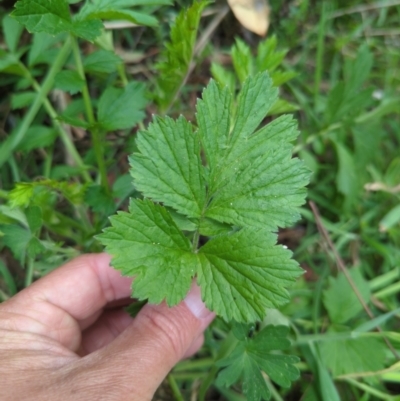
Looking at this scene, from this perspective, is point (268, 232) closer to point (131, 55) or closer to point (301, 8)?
point (131, 55)

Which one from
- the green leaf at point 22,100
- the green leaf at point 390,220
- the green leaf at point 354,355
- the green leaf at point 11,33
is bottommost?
the green leaf at point 354,355

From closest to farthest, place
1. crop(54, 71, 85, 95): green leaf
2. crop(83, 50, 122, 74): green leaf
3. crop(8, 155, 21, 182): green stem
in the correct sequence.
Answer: crop(54, 71, 85, 95): green leaf → crop(83, 50, 122, 74): green leaf → crop(8, 155, 21, 182): green stem

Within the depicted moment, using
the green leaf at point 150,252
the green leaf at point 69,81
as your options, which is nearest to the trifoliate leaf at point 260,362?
the green leaf at point 150,252

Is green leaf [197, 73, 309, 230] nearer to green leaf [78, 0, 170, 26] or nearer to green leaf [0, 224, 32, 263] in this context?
green leaf [78, 0, 170, 26]

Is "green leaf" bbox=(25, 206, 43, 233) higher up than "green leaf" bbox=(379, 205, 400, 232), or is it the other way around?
"green leaf" bbox=(379, 205, 400, 232)

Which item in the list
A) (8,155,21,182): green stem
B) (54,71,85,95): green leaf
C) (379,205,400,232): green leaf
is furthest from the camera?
(379,205,400,232): green leaf

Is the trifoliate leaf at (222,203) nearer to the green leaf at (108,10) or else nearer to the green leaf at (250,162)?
the green leaf at (250,162)

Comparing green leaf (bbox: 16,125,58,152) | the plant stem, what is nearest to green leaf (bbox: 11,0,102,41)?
the plant stem
